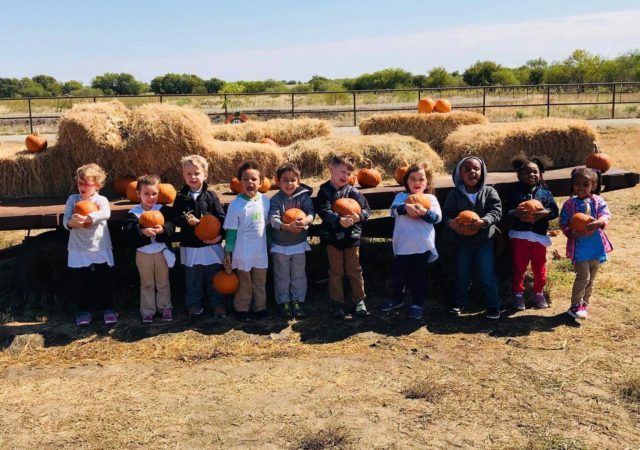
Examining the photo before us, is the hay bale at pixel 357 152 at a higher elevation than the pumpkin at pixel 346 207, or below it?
higher

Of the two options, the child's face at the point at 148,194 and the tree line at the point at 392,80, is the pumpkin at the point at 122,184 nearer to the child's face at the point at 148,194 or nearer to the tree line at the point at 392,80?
the child's face at the point at 148,194

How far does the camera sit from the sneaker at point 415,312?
5.46 m

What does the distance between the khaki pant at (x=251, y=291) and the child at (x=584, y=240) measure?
271cm

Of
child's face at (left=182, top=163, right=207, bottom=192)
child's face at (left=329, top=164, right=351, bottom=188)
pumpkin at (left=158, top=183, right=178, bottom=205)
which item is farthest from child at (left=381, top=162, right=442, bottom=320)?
pumpkin at (left=158, top=183, right=178, bottom=205)

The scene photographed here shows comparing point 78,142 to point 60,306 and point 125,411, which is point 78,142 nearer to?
point 60,306

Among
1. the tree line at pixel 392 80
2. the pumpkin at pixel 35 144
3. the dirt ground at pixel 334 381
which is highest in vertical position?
the tree line at pixel 392 80

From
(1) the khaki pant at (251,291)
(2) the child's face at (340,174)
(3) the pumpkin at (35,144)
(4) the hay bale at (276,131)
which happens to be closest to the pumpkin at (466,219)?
(2) the child's face at (340,174)

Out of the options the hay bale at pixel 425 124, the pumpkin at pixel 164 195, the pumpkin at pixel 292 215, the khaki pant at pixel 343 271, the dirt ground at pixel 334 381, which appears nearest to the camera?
the dirt ground at pixel 334 381

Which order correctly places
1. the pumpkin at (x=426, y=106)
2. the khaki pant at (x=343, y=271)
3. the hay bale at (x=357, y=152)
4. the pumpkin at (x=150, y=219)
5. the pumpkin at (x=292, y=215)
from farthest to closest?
the pumpkin at (x=426, y=106)
the hay bale at (x=357, y=152)
the khaki pant at (x=343, y=271)
the pumpkin at (x=292, y=215)
the pumpkin at (x=150, y=219)

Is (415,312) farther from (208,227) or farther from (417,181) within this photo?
(208,227)

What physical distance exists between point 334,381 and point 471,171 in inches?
90.5

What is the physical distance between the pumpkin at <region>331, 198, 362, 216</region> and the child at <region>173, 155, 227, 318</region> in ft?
3.37

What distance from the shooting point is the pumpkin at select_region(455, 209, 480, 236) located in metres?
5.21

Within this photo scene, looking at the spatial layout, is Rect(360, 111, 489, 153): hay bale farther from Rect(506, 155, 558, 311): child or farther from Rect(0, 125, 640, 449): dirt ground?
Rect(0, 125, 640, 449): dirt ground
